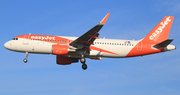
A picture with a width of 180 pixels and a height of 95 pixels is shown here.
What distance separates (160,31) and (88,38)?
42.5ft

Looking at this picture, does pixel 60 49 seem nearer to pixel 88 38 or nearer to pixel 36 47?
pixel 36 47

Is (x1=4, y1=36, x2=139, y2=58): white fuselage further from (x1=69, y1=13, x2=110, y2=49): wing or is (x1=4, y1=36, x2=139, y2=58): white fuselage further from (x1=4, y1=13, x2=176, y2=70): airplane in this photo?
(x1=69, y1=13, x2=110, y2=49): wing

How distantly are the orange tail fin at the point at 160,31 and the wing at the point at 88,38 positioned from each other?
976 centimetres

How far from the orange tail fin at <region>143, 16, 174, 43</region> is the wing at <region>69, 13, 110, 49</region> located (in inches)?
384

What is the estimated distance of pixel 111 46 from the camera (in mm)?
42938

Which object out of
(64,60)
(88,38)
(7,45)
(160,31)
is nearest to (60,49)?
(88,38)

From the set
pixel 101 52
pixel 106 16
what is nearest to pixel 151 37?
pixel 101 52

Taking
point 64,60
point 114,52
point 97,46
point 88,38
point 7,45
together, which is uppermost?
point 88,38

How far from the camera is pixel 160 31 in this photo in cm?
4516

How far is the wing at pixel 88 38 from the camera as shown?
35.9 metres

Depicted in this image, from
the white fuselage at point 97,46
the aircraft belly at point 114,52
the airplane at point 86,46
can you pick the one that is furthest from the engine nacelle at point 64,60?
the aircraft belly at point 114,52

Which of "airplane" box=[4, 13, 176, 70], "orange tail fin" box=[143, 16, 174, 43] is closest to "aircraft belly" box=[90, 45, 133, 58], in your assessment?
"airplane" box=[4, 13, 176, 70]

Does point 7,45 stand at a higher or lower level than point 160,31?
lower

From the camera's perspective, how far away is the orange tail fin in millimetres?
44625
